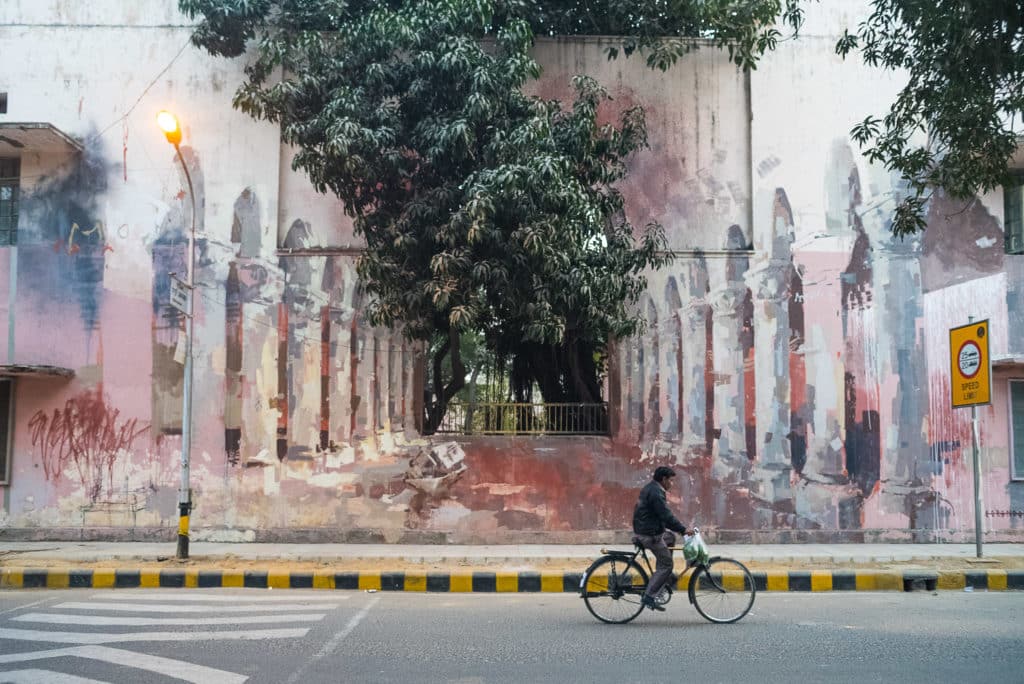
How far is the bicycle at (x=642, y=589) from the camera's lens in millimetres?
8391

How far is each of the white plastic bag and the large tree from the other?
427cm

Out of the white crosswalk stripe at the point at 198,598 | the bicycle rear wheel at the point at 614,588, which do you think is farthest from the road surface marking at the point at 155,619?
the bicycle rear wheel at the point at 614,588

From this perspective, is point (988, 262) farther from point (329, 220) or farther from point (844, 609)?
point (329, 220)

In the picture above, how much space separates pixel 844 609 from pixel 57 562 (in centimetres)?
935

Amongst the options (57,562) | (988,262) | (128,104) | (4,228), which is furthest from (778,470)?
(4,228)

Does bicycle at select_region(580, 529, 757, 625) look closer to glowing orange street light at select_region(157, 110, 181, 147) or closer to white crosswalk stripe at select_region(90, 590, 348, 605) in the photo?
white crosswalk stripe at select_region(90, 590, 348, 605)

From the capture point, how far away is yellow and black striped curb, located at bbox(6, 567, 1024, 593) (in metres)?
10.8

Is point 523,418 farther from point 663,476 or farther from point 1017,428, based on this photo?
point 1017,428

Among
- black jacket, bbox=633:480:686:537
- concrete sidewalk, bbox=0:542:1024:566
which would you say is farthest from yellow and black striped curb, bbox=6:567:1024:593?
black jacket, bbox=633:480:686:537

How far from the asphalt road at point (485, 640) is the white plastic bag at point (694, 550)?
595mm

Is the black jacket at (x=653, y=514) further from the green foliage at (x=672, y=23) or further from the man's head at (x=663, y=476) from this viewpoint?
the green foliage at (x=672, y=23)

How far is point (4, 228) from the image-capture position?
A: 14.2 m

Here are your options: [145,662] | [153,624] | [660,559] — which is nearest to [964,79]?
[660,559]

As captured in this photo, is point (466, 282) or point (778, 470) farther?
point (778, 470)
